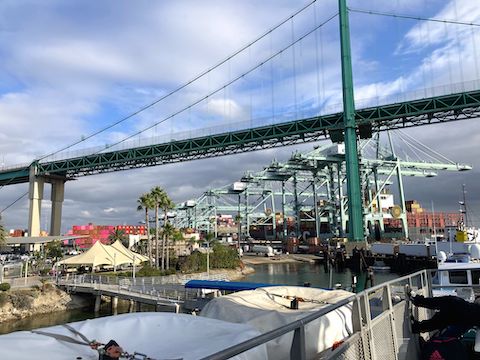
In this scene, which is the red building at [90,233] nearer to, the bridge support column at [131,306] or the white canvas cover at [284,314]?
the bridge support column at [131,306]

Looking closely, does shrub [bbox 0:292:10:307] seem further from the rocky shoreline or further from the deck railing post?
the deck railing post

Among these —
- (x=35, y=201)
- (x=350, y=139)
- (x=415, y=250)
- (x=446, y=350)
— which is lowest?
(x=415, y=250)

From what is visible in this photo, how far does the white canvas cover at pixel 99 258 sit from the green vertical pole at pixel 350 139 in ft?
91.8

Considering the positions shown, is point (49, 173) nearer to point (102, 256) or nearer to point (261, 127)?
point (261, 127)

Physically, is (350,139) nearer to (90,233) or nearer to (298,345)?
(298,345)

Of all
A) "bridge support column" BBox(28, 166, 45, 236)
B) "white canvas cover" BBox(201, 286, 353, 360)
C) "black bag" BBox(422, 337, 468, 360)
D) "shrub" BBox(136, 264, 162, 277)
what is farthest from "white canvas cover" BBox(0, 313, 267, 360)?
"bridge support column" BBox(28, 166, 45, 236)

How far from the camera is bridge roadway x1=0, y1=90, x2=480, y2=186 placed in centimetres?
5584

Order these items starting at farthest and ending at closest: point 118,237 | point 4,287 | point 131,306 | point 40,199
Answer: point 40,199, point 118,237, point 131,306, point 4,287

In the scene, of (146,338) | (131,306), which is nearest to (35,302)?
(131,306)

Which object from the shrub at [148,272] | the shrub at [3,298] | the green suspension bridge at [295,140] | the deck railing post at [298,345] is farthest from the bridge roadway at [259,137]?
the deck railing post at [298,345]

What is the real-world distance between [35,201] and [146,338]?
254 feet

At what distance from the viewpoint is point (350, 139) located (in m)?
53.7

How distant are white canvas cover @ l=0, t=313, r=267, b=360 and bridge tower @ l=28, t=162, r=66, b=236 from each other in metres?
74.7

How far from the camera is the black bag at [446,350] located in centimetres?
452
